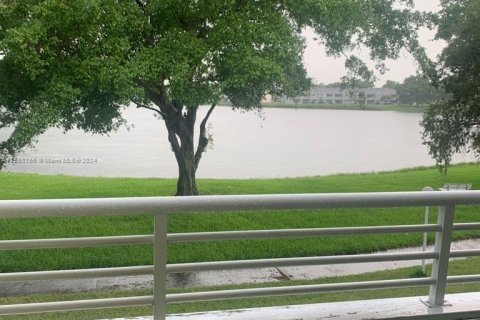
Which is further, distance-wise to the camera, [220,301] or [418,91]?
[418,91]

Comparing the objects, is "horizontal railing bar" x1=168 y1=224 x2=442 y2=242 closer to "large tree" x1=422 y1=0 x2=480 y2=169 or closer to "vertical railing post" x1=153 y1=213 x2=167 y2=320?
"vertical railing post" x1=153 y1=213 x2=167 y2=320

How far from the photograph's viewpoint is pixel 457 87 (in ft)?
15.7

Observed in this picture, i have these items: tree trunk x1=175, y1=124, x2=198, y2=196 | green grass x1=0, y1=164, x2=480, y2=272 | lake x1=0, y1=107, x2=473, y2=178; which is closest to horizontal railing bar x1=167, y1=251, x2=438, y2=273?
lake x1=0, y1=107, x2=473, y2=178

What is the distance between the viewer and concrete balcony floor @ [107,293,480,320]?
4.98ft

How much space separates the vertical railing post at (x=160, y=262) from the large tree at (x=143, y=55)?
282 cm

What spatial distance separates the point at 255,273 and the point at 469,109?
3.02 metres

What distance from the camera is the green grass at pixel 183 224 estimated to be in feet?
11.7

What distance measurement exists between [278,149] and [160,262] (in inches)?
95.5

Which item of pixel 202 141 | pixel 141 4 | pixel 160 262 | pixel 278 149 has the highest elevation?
pixel 141 4

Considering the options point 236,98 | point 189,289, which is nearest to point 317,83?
point 236,98

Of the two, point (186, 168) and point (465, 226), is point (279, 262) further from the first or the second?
point (186, 168)

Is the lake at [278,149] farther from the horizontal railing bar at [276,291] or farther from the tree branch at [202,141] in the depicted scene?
the horizontal railing bar at [276,291]

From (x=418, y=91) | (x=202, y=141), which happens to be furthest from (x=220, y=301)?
(x=202, y=141)

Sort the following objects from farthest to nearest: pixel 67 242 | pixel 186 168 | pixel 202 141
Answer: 1. pixel 202 141
2. pixel 186 168
3. pixel 67 242
